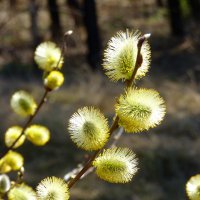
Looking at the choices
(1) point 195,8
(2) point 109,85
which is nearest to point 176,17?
(1) point 195,8

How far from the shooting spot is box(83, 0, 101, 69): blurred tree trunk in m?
7.49

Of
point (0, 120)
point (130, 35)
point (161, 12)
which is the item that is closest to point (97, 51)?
point (0, 120)

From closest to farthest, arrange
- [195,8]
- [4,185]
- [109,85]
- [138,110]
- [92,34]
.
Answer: [138,110] < [4,185] < [109,85] < [92,34] < [195,8]

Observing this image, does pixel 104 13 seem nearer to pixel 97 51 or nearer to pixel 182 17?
pixel 182 17

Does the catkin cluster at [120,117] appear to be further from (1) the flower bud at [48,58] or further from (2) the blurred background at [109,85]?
(2) the blurred background at [109,85]

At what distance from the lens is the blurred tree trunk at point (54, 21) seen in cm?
878

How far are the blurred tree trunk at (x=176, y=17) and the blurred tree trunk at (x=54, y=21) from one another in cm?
172

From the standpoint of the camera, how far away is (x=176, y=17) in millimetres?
8656

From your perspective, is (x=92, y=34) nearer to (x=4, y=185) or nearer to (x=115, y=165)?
(x=4, y=185)

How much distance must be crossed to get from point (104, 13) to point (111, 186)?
18.3 ft

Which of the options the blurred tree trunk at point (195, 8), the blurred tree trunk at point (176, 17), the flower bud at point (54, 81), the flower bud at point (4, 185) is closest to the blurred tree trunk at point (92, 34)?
the blurred tree trunk at point (176, 17)

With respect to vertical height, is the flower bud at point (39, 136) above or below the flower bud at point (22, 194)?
above

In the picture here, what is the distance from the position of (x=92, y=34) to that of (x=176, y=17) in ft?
5.42

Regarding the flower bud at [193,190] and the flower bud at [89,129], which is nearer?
the flower bud at [89,129]
